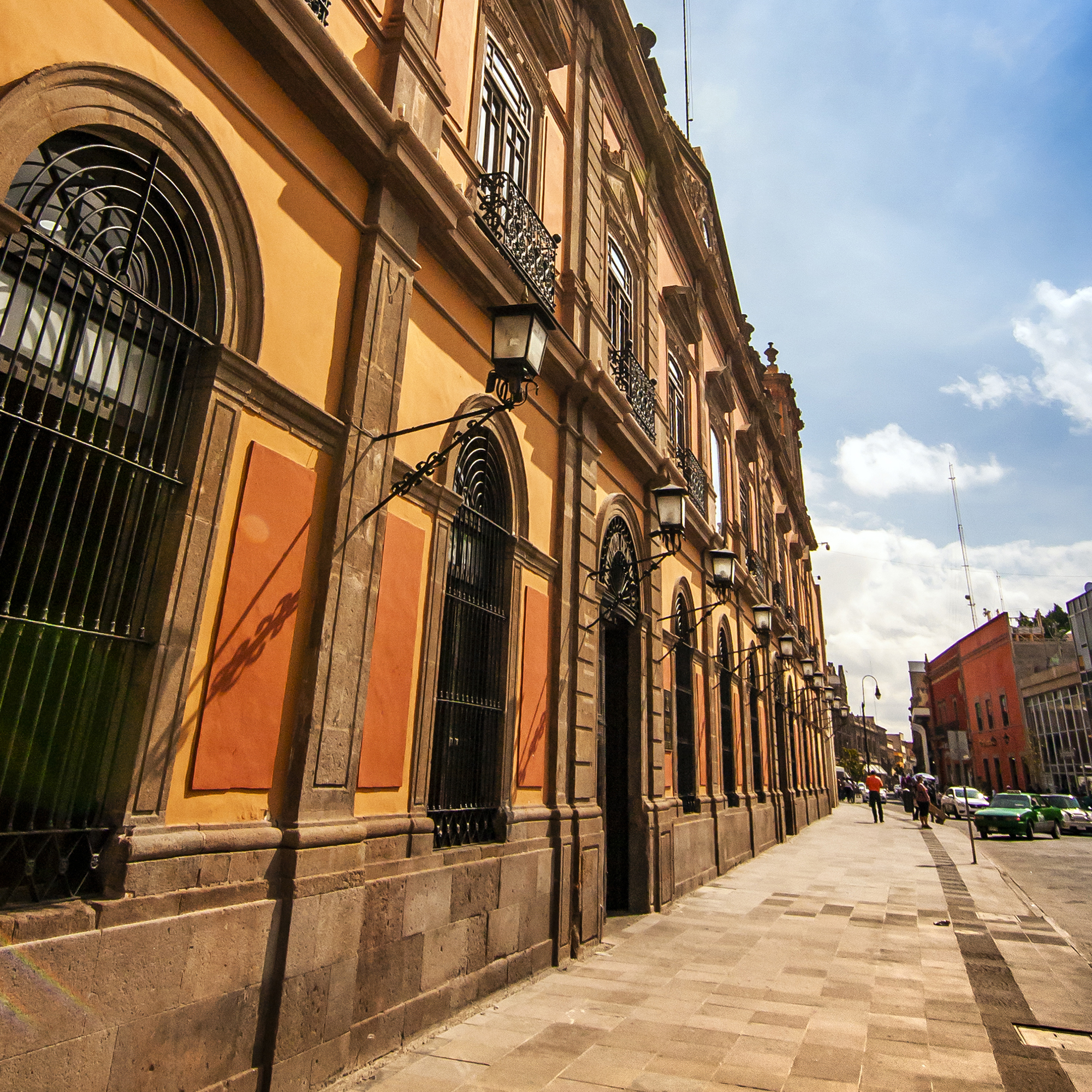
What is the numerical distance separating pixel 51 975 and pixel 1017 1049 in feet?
18.0

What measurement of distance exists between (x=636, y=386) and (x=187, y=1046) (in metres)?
9.57

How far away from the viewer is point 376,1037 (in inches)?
187

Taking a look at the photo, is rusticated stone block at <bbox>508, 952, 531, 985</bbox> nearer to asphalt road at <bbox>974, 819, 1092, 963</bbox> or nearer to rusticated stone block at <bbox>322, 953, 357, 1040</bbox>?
rusticated stone block at <bbox>322, 953, 357, 1040</bbox>

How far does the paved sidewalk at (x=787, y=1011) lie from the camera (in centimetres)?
459

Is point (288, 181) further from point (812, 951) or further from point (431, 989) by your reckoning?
point (812, 951)

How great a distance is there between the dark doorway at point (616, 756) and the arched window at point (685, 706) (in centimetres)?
217

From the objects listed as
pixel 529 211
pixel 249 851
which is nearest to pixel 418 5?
pixel 529 211

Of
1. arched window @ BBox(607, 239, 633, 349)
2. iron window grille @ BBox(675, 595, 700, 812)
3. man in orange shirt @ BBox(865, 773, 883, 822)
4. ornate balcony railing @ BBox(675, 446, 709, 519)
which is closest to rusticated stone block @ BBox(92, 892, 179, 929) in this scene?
arched window @ BBox(607, 239, 633, 349)

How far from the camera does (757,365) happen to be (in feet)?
77.0

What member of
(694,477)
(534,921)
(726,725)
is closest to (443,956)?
(534,921)

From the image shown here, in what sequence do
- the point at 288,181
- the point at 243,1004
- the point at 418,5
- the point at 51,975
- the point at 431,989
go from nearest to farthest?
1. the point at 51,975
2. the point at 243,1004
3. the point at 288,181
4. the point at 431,989
5. the point at 418,5

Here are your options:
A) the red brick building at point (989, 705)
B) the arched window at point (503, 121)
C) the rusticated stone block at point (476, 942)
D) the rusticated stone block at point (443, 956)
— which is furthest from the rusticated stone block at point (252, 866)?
the red brick building at point (989, 705)

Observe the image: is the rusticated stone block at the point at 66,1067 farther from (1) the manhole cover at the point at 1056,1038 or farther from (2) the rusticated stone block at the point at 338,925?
(1) the manhole cover at the point at 1056,1038

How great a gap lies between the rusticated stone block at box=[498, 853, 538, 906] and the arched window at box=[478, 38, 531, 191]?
613cm
